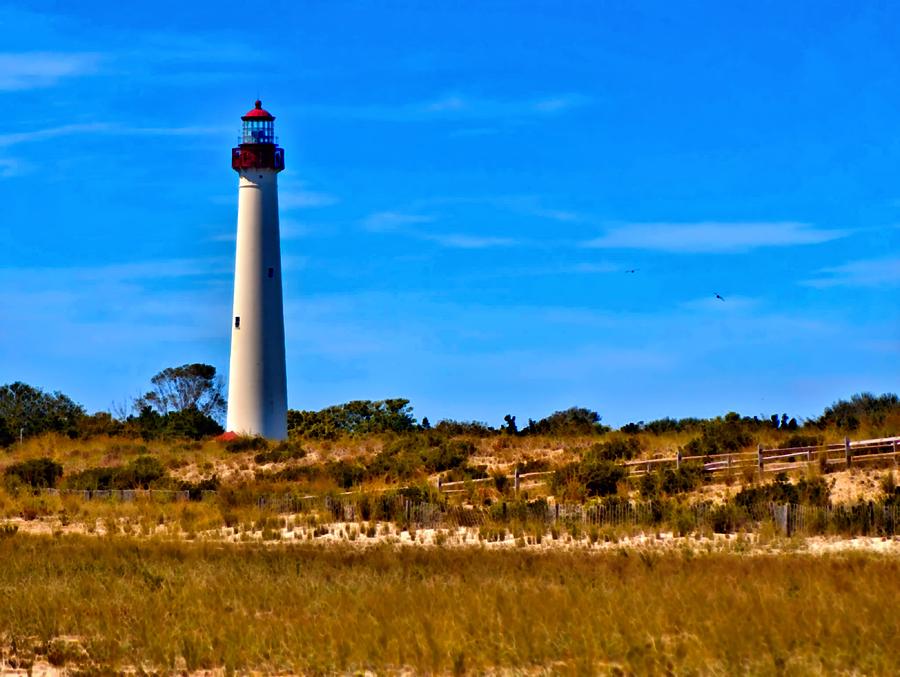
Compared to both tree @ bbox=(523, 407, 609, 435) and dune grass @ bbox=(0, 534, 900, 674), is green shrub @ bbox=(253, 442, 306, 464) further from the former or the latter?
dune grass @ bbox=(0, 534, 900, 674)

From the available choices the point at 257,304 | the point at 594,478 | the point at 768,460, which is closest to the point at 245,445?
the point at 257,304

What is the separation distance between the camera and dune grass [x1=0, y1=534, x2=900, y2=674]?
16.1 m

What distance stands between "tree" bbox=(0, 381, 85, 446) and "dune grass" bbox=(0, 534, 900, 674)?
5139cm

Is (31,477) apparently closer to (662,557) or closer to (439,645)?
(662,557)

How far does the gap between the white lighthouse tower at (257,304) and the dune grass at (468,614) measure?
111ft

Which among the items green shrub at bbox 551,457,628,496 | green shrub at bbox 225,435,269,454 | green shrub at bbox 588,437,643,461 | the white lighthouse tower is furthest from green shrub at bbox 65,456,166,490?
green shrub at bbox 551,457,628,496

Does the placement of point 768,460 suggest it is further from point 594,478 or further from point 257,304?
point 257,304

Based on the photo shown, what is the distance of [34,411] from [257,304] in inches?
1018

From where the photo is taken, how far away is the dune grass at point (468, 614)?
1609cm

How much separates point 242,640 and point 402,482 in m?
28.3

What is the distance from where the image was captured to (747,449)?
45.1 m

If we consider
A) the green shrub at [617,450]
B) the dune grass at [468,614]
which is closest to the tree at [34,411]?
the green shrub at [617,450]

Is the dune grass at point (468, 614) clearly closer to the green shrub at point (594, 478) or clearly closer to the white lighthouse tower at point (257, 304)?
the green shrub at point (594, 478)

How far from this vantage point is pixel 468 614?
18.4 m
